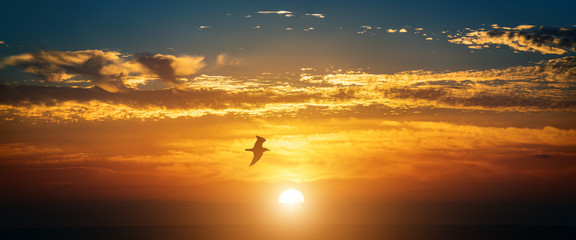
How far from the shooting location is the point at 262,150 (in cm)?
7281
